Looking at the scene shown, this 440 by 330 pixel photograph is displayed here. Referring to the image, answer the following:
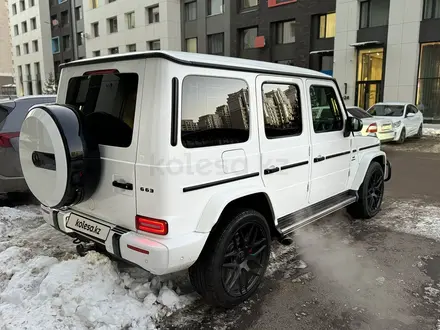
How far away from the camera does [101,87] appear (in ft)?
10.1

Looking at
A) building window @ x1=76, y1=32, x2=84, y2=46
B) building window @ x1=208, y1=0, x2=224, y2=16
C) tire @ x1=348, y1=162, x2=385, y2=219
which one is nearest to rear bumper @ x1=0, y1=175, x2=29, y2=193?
tire @ x1=348, y1=162, x2=385, y2=219

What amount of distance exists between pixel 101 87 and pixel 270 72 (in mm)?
1536

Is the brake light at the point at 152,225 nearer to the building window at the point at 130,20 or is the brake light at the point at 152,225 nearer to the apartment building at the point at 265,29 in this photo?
the apartment building at the point at 265,29

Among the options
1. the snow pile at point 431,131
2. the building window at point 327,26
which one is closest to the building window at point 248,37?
the building window at point 327,26

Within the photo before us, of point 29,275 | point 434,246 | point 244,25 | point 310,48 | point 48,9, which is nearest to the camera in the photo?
point 29,275

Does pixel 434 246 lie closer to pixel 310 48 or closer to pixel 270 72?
pixel 270 72

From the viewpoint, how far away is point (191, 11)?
32.0 m

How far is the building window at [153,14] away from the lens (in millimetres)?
33344

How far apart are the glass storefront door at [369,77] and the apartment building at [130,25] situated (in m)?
16.7

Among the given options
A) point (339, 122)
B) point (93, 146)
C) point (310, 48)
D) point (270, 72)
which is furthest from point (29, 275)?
point (310, 48)

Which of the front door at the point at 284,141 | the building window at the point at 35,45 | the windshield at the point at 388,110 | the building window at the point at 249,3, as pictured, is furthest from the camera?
the building window at the point at 35,45

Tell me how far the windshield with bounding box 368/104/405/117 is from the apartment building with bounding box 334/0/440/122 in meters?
6.18

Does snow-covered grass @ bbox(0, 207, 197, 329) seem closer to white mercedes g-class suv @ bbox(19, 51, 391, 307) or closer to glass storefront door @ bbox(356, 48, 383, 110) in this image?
white mercedes g-class suv @ bbox(19, 51, 391, 307)

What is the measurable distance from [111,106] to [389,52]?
2077 centimetres
